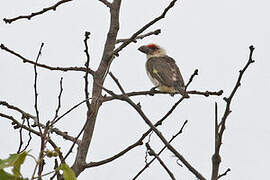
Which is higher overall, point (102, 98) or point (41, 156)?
point (102, 98)

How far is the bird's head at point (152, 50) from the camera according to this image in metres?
7.97

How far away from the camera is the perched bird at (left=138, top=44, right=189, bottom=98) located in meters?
6.52

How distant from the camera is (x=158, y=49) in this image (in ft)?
26.4

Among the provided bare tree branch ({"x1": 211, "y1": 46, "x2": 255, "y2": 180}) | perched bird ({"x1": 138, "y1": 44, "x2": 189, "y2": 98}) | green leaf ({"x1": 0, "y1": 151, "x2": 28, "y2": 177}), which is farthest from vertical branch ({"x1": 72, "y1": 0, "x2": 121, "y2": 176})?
perched bird ({"x1": 138, "y1": 44, "x2": 189, "y2": 98})

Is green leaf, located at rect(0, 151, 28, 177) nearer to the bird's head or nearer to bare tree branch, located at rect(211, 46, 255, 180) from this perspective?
bare tree branch, located at rect(211, 46, 255, 180)

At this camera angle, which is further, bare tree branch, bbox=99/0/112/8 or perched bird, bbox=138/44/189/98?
perched bird, bbox=138/44/189/98

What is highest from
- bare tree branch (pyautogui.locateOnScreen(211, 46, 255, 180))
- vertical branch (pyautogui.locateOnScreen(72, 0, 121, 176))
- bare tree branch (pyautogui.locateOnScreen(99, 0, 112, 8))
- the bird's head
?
the bird's head

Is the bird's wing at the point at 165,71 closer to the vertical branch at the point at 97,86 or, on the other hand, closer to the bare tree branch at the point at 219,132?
the vertical branch at the point at 97,86

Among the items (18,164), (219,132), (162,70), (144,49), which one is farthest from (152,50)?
(18,164)

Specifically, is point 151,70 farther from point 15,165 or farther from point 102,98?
point 15,165

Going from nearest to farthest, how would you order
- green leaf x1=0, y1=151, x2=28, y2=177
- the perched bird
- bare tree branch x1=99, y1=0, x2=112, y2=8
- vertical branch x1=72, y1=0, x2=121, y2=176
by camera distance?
1. green leaf x1=0, y1=151, x2=28, y2=177
2. vertical branch x1=72, y1=0, x2=121, y2=176
3. bare tree branch x1=99, y1=0, x2=112, y2=8
4. the perched bird

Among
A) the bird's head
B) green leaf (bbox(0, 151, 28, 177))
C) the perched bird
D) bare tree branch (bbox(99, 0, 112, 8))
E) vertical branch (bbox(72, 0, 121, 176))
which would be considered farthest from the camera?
the bird's head

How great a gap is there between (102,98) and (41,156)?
1513 mm

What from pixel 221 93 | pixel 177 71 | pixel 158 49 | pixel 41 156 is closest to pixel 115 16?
pixel 221 93
